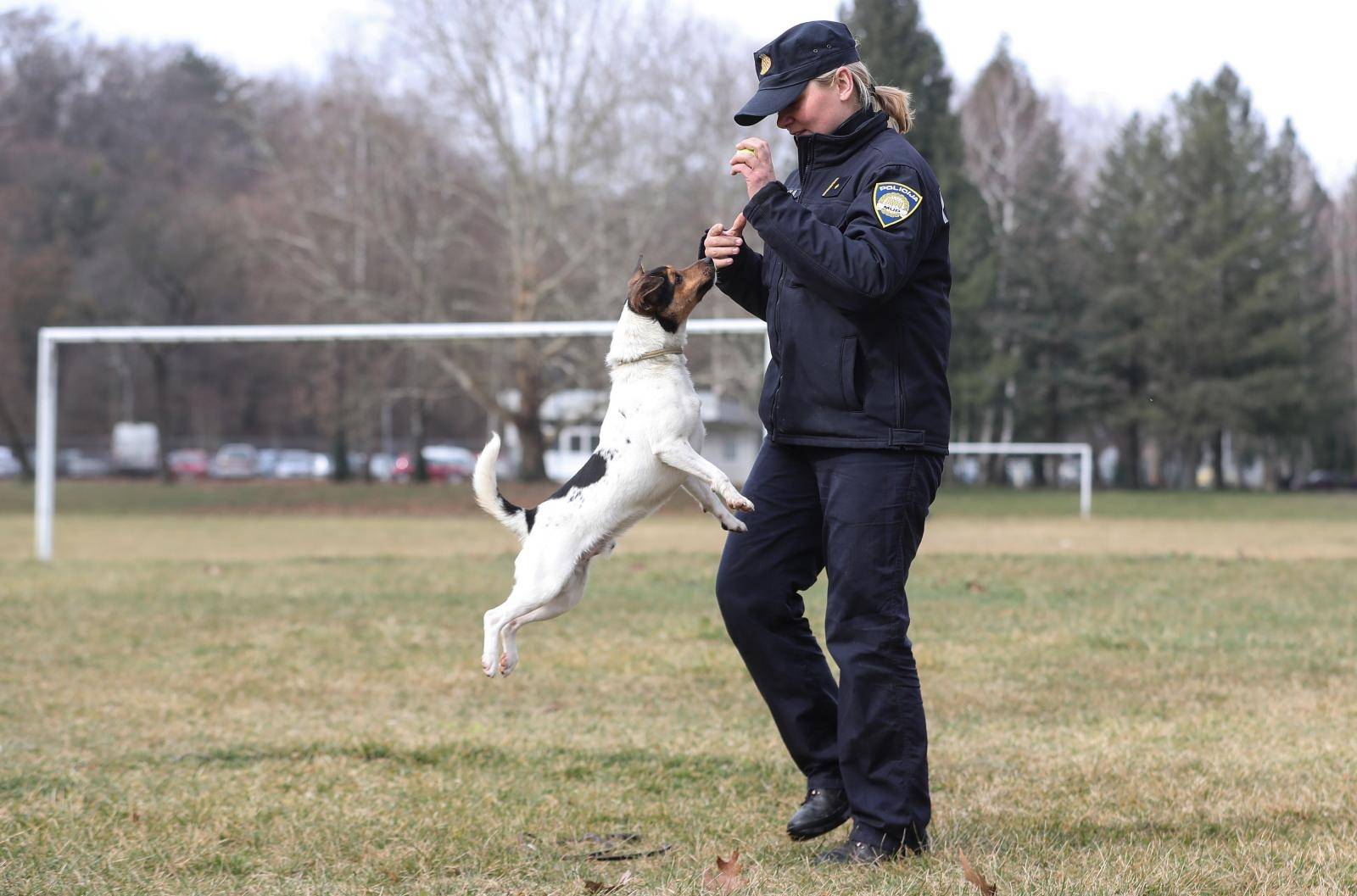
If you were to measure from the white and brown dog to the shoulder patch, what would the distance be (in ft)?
1.94

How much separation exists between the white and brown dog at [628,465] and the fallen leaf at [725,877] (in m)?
0.81

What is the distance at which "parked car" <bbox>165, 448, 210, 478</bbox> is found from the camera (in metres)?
48.5

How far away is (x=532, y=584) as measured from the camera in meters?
3.74

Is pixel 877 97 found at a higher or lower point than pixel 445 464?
higher

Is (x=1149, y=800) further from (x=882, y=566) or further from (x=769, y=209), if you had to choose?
(x=769, y=209)

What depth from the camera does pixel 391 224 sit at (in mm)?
31047

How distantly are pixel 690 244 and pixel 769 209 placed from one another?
24.3m

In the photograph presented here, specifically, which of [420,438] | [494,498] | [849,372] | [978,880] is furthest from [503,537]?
[420,438]

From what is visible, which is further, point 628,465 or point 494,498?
point 494,498

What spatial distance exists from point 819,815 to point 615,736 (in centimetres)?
180

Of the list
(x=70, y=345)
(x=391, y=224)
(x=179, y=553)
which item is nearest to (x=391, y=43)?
(x=391, y=224)

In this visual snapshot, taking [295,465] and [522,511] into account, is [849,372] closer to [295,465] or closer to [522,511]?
[522,511]

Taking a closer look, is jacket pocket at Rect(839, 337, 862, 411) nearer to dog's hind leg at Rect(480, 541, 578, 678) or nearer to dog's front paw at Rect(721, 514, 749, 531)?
dog's front paw at Rect(721, 514, 749, 531)

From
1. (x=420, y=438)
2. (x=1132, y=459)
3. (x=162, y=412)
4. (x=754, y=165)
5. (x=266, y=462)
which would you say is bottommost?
(x=266, y=462)
